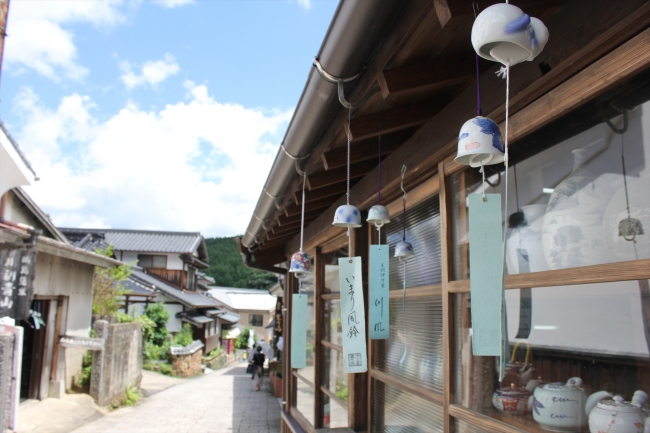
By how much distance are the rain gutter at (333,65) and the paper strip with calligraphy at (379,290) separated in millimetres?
798

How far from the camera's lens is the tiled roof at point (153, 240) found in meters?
33.8

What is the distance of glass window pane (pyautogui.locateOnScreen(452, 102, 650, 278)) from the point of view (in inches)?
67.3

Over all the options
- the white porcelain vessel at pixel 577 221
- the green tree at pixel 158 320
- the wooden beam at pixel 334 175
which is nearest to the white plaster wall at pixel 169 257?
the green tree at pixel 158 320

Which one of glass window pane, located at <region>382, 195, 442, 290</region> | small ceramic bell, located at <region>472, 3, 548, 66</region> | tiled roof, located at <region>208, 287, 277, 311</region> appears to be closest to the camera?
small ceramic bell, located at <region>472, 3, 548, 66</region>

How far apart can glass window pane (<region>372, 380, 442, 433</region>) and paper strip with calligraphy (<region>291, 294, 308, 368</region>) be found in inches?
42.3

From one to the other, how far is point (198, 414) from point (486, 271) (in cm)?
1208

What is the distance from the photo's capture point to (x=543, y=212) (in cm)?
226

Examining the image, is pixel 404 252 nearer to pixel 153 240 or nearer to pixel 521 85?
pixel 521 85

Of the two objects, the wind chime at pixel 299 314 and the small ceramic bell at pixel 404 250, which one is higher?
the small ceramic bell at pixel 404 250

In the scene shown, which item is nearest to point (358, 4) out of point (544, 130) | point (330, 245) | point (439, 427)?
point (544, 130)

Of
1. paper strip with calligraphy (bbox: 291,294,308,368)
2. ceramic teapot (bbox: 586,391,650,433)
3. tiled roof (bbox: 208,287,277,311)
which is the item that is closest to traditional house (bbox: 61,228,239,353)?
tiled roof (bbox: 208,287,277,311)

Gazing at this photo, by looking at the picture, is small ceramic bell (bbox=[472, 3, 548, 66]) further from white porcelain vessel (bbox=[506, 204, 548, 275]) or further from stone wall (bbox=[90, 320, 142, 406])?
stone wall (bbox=[90, 320, 142, 406])

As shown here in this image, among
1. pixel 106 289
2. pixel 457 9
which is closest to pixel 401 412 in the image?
pixel 457 9

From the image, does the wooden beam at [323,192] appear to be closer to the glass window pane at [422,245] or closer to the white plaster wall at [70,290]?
the glass window pane at [422,245]
